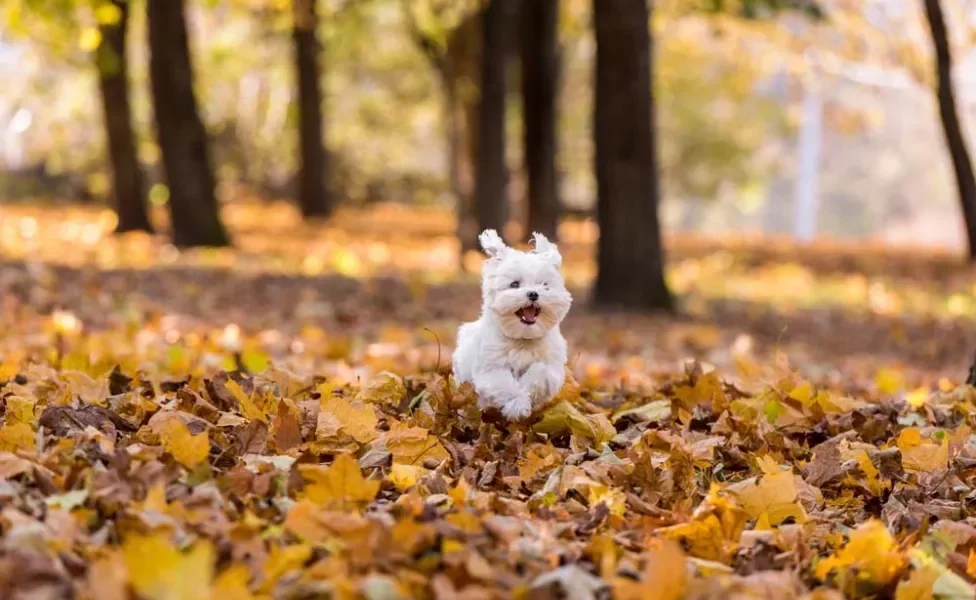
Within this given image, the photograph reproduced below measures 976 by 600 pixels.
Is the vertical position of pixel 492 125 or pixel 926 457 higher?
pixel 492 125

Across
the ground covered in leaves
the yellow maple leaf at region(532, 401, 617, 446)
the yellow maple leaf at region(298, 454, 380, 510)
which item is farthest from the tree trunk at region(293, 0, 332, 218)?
the yellow maple leaf at region(298, 454, 380, 510)

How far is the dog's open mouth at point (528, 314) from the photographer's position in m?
4.45

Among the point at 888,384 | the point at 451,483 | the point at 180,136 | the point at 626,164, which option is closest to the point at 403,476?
the point at 451,483

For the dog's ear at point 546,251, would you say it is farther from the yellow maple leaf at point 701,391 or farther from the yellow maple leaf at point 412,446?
the yellow maple leaf at point 701,391

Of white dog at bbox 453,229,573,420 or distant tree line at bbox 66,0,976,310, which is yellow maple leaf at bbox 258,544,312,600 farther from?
distant tree line at bbox 66,0,976,310

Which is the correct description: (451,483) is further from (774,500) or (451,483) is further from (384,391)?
(384,391)

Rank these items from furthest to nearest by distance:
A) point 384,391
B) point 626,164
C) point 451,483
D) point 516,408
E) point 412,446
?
point 626,164, point 384,391, point 516,408, point 412,446, point 451,483

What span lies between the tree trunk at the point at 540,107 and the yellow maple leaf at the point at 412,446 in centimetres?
1462

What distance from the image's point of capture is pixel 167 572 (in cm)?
259

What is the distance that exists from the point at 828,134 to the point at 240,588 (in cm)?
4741

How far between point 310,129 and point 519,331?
Answer: 21265 mm

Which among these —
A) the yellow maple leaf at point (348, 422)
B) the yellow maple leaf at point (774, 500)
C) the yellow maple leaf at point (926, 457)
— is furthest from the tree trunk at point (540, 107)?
the yellow maple leaf at point (774, 500)

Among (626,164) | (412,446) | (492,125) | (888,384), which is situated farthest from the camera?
(492,125)

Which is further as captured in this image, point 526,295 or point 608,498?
point 526,295
